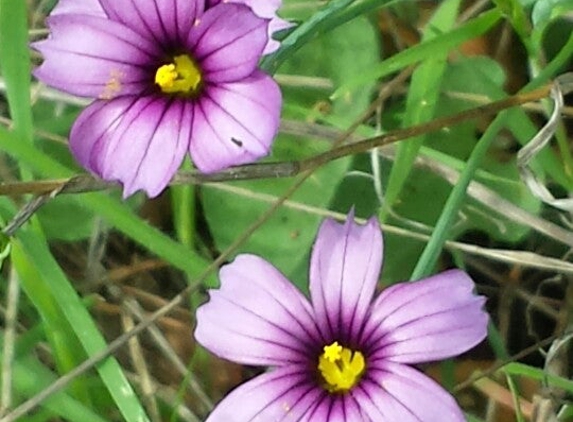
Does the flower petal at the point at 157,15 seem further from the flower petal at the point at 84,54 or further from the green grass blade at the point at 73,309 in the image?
the green grass blade at the point at 73,309

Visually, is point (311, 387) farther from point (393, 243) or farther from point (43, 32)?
point (43, 32)

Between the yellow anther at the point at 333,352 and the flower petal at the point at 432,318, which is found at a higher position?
the flower petal at the point at 432,318

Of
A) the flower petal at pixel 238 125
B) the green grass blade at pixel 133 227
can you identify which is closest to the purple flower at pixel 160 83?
the flower petal at pixel 238 125

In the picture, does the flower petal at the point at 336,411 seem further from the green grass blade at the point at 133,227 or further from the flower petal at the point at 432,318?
the green grass blade at the point at 133,227

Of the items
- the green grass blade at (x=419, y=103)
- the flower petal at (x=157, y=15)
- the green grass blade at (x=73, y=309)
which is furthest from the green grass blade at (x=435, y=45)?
the green grass blade at (x=73, y=309)

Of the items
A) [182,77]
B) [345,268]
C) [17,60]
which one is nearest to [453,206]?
[345,268]

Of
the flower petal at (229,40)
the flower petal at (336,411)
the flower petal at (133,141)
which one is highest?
the flower petal at (229,40)

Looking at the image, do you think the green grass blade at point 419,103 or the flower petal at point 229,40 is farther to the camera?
the green grass blade at point 419,103
